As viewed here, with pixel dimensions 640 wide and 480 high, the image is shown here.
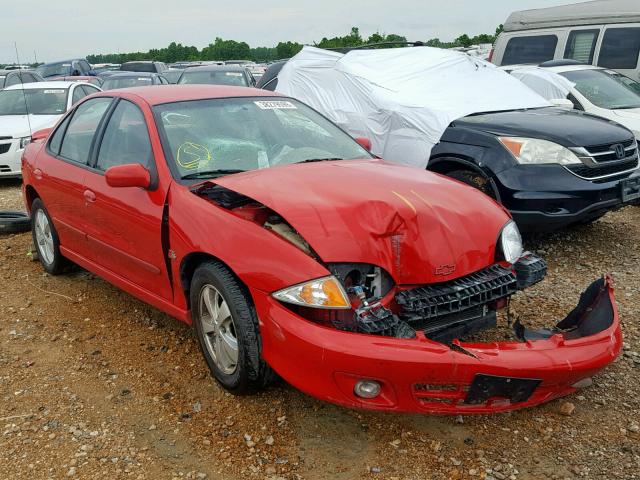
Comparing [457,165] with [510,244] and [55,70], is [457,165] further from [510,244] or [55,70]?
[55,70]

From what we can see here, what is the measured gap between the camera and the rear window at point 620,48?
10.4 m

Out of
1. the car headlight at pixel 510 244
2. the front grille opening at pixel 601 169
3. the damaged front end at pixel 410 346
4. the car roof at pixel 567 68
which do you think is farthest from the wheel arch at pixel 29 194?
the car roof at pixel 567 68

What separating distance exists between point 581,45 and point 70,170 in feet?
30.9

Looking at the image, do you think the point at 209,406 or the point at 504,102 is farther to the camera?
the point at 504,102

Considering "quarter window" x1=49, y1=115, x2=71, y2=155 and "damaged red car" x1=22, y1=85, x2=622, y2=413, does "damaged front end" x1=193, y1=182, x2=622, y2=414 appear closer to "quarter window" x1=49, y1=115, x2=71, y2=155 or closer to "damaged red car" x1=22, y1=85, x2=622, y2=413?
"damaged red car" x1=22, y1=85, x2=622, y2=413

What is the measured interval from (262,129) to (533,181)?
7.87 feet

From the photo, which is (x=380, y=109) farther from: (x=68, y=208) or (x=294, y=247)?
(x=294, y=247)

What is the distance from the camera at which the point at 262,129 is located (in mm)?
4012

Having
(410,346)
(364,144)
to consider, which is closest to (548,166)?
(364,144)

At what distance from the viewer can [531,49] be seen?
11.5 metres

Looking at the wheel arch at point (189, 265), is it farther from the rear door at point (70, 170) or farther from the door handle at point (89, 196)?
the rear door at point (70, 170)

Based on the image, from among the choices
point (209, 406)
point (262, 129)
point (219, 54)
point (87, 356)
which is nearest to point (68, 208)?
point (87, 356)

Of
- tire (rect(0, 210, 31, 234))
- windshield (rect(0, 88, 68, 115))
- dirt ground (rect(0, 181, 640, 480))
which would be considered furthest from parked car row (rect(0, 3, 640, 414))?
windshield (rect(0, 88, 68, 115))

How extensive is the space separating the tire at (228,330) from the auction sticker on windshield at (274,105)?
1.46 m
